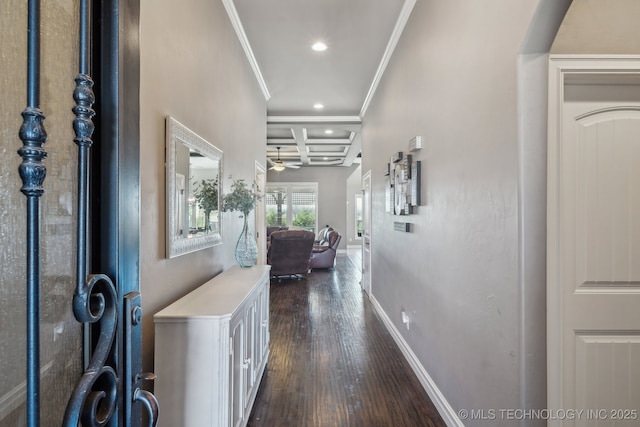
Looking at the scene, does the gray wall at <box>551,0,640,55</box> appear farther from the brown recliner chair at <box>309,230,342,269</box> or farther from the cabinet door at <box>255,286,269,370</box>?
the brown recliner chair at <box>309,230,342,269</box>

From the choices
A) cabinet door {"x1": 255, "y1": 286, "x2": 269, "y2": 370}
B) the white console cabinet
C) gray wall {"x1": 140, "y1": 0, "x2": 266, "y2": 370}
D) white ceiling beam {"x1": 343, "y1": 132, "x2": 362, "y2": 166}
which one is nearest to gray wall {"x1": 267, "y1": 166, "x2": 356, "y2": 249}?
white ceiling beam {"x1": 343, "y1": 132, "x2": 362, "y2": 166}

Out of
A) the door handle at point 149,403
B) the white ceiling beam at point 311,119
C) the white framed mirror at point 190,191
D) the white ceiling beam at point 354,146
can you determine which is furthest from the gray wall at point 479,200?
the white ceiling beam at point 354,146

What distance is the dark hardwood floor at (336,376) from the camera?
7.20ft

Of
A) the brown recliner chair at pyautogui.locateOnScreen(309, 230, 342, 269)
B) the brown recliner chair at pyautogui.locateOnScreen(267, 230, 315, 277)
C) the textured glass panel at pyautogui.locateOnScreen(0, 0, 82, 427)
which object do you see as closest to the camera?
the textured glass panel at pyautogui.locateOnScreen(0, 0, 82, 427)

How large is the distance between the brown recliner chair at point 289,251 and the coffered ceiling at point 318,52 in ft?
6.78

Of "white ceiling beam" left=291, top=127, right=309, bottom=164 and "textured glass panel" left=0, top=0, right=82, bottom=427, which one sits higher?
"white ceiling beam" left=291, top=127, right=309, bottom=164

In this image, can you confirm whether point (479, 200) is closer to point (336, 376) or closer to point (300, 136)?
point (336, 376)

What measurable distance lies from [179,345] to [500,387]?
1.51 metres

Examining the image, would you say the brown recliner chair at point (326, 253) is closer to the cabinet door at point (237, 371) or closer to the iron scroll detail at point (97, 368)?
the cabinet door at point (237, 371)

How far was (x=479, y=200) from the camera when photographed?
68.4 inches

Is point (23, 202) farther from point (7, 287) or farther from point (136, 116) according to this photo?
point (136, 116)

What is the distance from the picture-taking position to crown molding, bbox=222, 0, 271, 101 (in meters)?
2.95

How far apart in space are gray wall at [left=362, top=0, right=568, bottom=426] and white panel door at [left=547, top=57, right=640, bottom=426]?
188 millimetres

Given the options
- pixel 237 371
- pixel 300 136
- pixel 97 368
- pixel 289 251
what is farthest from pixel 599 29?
pixel 300 136
